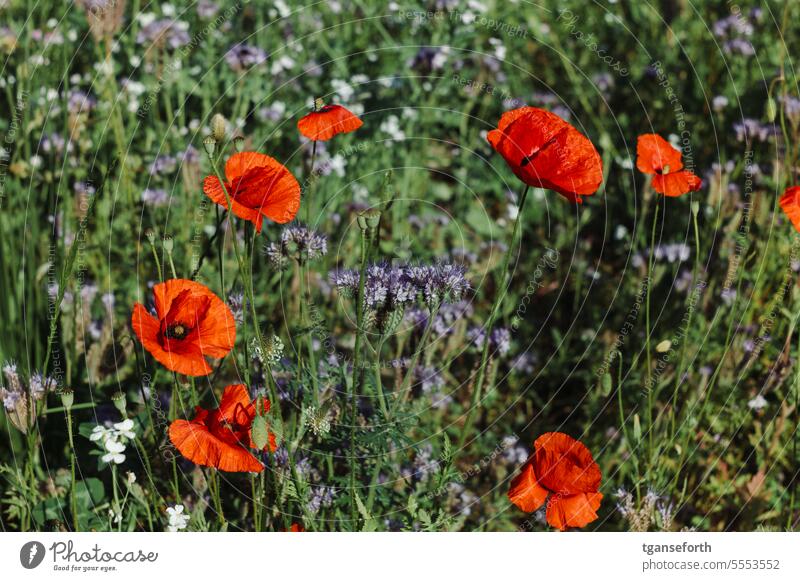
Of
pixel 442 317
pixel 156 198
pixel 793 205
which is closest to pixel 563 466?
pixel 442 317

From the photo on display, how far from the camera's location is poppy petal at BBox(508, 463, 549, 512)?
1016 mm

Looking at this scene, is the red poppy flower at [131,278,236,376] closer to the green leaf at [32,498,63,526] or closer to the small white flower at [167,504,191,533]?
the small white flower at [167,504,191,533]

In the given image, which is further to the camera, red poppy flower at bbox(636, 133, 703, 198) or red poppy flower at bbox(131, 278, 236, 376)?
red poppy flower at bbox(636, 133, 703, 198)

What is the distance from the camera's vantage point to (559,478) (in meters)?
1.03

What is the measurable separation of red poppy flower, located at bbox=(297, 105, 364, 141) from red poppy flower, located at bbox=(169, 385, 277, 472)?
338 millimetres

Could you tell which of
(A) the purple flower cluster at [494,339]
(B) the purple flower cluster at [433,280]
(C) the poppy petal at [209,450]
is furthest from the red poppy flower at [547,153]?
(C) the poppy petal at [209,450]

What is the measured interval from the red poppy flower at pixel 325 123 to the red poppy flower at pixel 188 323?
245 mm

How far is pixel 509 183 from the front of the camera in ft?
5.89

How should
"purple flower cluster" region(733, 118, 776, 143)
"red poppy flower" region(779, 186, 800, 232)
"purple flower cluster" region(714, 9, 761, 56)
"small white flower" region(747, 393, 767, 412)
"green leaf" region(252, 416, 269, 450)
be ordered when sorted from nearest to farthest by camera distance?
"green leaf" region(252, 416, 269, 450), "red poppy flower" region(779, 186, 800, 232), "small white flower" region(747, 393, 767, 412), "purple flower cluster" region(733, 118, 776, 143), "purple flower cluster" region(714, 9, 761, 56)

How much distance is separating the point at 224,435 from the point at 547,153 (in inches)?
20.3

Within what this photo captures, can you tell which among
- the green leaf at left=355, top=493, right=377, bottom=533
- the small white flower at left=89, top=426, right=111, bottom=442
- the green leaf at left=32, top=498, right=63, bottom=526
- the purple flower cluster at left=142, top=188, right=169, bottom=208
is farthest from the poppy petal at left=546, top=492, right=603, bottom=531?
the purple flower cluster at left=142, top=188, right=169, bottom=208

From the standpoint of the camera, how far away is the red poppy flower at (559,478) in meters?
1.03

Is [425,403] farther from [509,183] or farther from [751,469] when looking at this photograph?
[509,183]

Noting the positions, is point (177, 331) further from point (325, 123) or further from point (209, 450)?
point (325, 123)
